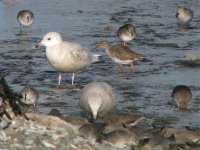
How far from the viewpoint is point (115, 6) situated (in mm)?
25047

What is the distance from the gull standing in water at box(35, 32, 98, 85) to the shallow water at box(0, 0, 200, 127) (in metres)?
0.27

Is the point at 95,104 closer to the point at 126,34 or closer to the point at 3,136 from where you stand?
the point at 3,136

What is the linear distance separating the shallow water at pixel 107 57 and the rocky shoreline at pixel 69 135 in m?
1.54

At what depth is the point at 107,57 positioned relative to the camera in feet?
57.2

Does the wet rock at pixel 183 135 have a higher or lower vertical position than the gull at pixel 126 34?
lower

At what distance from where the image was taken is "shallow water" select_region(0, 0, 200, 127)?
12.6 metres

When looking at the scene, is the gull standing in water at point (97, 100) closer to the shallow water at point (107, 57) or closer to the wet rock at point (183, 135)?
the shallow water at point (107, 57)

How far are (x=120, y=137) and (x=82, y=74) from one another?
6093 mm

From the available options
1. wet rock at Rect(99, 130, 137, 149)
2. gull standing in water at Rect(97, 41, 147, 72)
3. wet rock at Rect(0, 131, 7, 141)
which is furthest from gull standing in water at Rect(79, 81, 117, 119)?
gull standing in water at Rect(97, 41, 147, 72)

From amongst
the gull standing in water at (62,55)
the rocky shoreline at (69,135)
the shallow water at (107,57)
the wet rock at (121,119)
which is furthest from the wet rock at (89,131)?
the gull standing in water at (62,55)

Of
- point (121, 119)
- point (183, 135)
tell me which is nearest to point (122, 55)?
point (121, 119)

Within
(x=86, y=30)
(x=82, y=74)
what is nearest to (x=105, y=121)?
(x=82, y=74)

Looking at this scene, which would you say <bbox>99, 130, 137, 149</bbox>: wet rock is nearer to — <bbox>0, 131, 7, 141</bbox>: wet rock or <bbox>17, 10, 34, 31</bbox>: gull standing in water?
<bbox>0, 131, 7, 141</bbox>: wet rock

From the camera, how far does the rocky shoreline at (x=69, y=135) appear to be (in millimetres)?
8664
